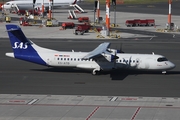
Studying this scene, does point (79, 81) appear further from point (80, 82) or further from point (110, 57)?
point (110, 57)

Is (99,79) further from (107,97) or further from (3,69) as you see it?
(3,69)

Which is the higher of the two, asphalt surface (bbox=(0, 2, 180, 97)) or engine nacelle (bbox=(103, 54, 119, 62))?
engine nacelle (bbox=(103, 54, 119, 62))

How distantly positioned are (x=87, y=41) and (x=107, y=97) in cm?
4366

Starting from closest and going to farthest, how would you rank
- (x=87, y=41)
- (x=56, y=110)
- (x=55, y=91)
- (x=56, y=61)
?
(x=56, y=110)
(x=55, y=91)
(x=56, y=61)
(x=87, y=41)

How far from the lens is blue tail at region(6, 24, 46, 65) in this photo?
56656 mm

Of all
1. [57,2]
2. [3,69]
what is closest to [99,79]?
[3,69]

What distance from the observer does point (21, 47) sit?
57.1 m

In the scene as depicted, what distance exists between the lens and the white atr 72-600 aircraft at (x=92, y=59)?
5528 cm

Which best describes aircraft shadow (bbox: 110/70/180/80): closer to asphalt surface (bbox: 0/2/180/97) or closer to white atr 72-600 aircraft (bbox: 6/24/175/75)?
asphalt surface (bbox: 0/2/180/97)

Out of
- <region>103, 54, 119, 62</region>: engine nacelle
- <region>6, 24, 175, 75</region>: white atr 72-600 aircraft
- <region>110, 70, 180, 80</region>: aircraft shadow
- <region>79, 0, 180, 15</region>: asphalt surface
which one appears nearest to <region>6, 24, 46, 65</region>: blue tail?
<region>6, 24, 175, 75</region>: white atr 72-600 aircraft

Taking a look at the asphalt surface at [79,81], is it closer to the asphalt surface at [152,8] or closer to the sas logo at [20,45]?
the sas logo at [20,45]

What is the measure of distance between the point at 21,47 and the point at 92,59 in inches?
336

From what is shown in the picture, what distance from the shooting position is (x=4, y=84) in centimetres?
5069

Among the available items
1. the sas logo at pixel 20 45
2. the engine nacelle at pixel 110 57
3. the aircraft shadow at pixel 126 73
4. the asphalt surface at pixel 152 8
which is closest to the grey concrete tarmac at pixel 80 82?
the aircraft shadow at pixel 126 73
